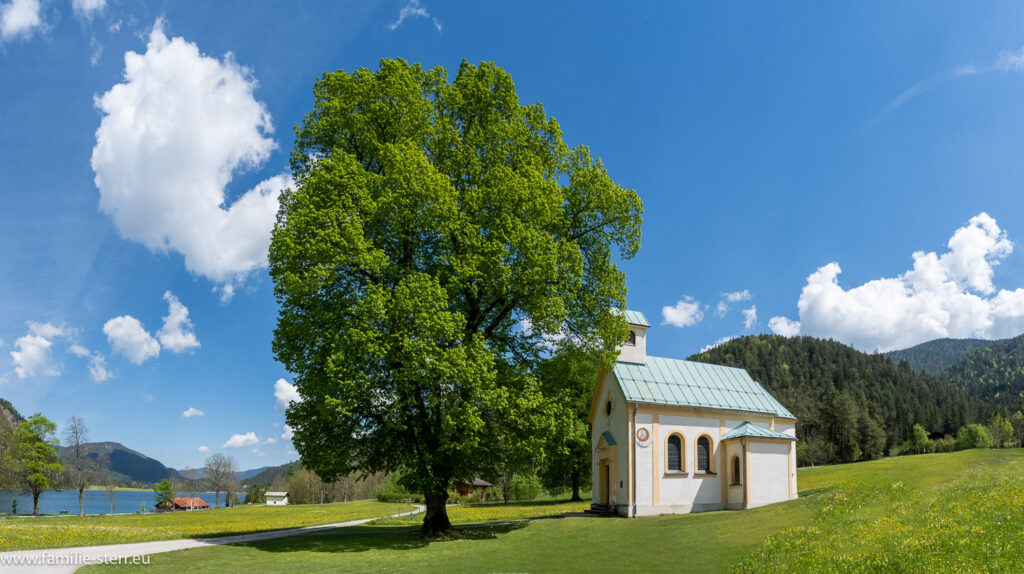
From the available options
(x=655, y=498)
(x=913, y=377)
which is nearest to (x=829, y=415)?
(x=913, y=377)

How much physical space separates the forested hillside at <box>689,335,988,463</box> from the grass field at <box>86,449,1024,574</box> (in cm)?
6877

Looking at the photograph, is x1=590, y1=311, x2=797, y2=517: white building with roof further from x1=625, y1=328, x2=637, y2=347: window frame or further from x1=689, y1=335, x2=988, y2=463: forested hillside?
x1=689, y1=335, x2=988, y2=463: forested hillside

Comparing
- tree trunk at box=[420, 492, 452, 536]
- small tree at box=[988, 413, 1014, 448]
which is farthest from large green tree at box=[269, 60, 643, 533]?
small tree at box=[988, 413, 1014, 448]

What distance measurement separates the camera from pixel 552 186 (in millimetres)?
24875

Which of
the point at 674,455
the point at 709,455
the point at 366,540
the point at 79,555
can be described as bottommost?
the point at 366,540

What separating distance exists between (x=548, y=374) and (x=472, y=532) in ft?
23.8

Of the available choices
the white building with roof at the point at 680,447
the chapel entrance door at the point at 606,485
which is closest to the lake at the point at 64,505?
the chapel entrance door at the point at 606,485

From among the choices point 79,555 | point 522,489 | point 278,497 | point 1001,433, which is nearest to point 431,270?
point 79,555

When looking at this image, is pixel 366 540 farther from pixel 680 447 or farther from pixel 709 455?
pixel 709 455

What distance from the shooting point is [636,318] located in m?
35.6

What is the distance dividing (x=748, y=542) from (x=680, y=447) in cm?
1358

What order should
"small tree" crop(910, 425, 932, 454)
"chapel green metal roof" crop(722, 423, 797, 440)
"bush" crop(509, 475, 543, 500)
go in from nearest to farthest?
"chapel green metal roof" crop(722, 423, 797, 440) < "bush" crop(509, 475, 543, 500) < "small tree" crop(910, 425, 932, 454)

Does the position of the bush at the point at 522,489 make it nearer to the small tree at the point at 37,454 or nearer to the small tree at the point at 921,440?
the small tree at the point at 37,454

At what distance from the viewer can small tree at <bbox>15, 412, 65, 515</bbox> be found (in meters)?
48.6
